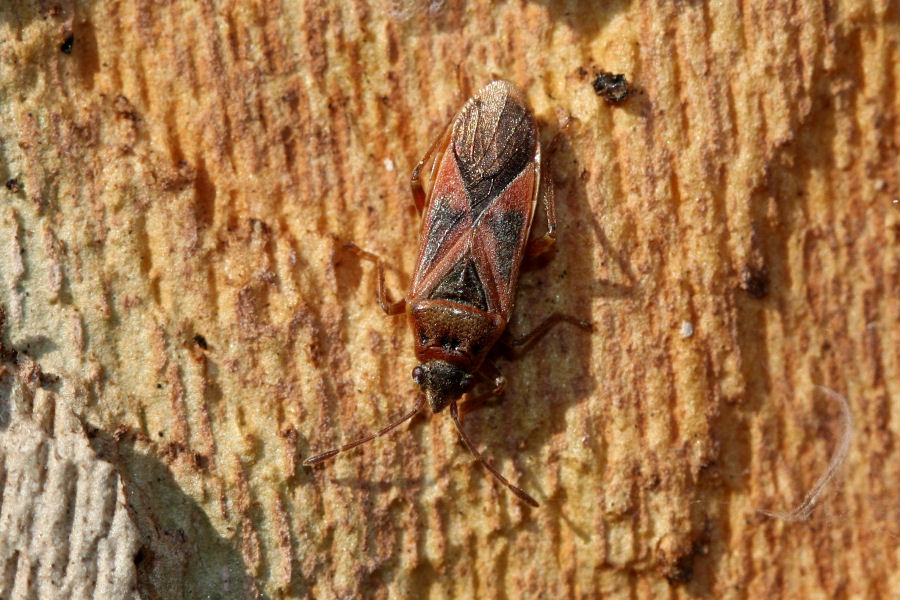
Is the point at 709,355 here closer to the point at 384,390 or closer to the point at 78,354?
the point at 384,390

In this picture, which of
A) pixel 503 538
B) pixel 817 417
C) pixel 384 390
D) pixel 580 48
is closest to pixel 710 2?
pixel 580 48

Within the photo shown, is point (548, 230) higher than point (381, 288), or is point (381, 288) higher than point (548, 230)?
point (548, 230)

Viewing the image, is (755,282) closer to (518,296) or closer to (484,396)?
(518,296)

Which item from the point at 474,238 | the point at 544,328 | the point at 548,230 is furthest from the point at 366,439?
the point at 548,230

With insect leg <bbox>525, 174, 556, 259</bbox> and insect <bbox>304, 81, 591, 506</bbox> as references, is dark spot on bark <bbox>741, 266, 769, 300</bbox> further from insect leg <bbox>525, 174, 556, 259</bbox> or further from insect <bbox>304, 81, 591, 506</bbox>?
insect leg <bbox>525, 174, 556, 259</bbox>

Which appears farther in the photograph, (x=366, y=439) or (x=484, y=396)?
(x=484, y=396)

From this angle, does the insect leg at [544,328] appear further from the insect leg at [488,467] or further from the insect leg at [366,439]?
the insect leg at [366,439]

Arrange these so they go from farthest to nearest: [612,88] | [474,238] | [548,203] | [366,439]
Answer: [474,238] < [548,203] < [612,88] < [366,439]

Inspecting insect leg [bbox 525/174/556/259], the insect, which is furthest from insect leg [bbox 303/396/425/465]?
insect leg [bbox 525/174/556/259]
